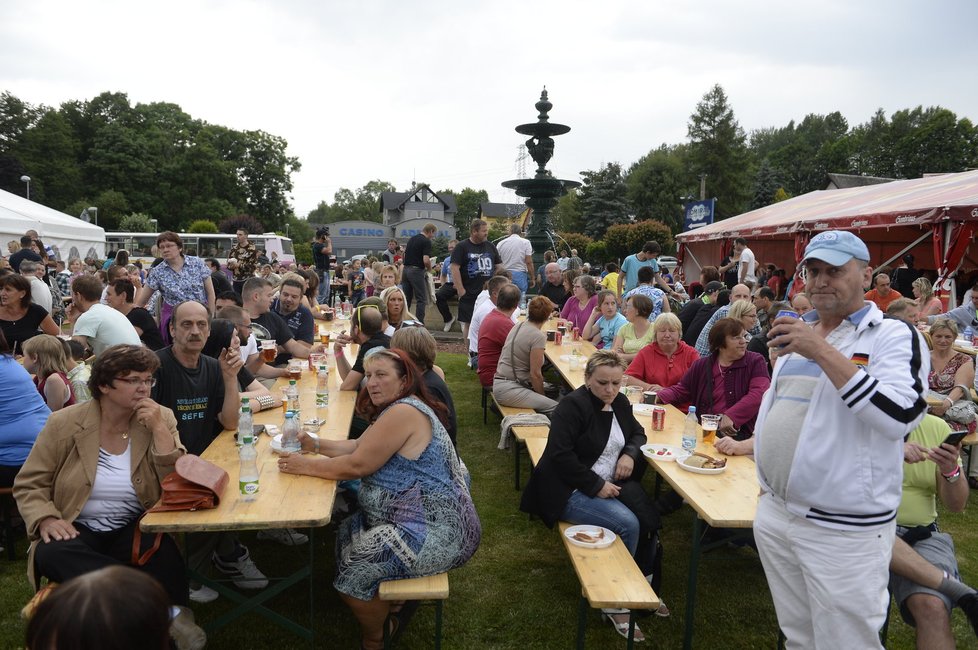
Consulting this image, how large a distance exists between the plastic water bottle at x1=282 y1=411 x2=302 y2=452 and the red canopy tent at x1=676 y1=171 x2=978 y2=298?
11.3 meters

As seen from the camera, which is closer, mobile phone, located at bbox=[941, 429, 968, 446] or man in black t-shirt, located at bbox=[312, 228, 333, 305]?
mobile phone, located at bbox=[941, 429, 968, 446]

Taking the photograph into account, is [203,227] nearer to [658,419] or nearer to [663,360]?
[663,360]

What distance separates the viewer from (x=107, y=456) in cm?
296

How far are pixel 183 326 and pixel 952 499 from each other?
425 centimetres

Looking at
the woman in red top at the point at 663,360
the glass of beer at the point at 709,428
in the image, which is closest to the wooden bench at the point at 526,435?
the woman in red top at the point at 663,360

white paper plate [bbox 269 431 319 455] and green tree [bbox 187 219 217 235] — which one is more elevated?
green tree [bbox 187 219 217 235]

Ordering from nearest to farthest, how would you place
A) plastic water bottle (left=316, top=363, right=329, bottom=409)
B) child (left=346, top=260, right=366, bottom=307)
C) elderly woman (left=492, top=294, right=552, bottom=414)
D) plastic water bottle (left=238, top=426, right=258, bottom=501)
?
plastic water bottle (left=238, top=426, right=258, bottom=501), plastic water bottle (left=316, top=363, right=329, bottom=409), elderly woman (left=492, top=294, right=552, bottom=414), child (left=346, top=260, right=366, bottom=307)

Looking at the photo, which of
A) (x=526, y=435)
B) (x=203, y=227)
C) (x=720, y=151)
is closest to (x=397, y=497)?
(x=526, y=435)

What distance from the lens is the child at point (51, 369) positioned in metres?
4.19

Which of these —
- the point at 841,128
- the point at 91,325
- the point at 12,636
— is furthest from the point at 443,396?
the point at 841,128

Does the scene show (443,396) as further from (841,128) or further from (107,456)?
(841,128)

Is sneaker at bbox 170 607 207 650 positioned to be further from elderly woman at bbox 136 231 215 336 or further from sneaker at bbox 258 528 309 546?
elderly woman at bbox 136 231 215 336

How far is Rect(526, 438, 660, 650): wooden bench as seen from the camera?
282 cm

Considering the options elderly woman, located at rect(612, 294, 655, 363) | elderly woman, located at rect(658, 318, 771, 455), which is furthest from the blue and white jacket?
elderly woman, located at rect(612, 294, 655, 363)
